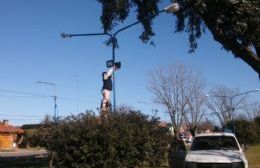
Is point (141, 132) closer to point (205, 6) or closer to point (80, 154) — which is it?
point (80, 154)

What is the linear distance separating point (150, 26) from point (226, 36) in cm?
408

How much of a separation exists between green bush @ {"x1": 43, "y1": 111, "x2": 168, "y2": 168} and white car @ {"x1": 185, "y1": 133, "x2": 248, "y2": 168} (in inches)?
Answer: 65.3

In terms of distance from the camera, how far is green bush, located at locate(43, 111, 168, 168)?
51.3 ft

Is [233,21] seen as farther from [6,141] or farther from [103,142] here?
[6,141]

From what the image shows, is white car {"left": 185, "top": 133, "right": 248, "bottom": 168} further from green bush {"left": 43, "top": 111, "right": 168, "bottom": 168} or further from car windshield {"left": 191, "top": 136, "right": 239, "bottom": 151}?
green bush {"left": 43, "top": 111, "right": 168, "bottom": 168}

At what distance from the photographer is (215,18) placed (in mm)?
16578

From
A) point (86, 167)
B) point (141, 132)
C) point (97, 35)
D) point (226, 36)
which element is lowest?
point (86, 167)

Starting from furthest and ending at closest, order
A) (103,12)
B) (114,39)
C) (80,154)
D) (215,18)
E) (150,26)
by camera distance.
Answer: (114,39)
(150,26)
(103,12)
(215,18)
(80,154)

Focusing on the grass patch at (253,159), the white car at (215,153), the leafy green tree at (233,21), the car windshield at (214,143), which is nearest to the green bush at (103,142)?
the car windshield at (214,143)

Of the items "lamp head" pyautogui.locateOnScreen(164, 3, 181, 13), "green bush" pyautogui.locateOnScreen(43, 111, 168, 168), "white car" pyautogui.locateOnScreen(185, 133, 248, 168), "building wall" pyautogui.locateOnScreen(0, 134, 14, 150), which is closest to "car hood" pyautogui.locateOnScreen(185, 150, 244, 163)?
"white car" pyautogui.locateOnScreen(185, 133, 248, 168)

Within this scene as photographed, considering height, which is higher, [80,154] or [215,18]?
[215,18]

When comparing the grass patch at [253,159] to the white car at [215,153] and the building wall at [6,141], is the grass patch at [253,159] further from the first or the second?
the building wall at [6,141]

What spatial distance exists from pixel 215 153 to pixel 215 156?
0.56 m

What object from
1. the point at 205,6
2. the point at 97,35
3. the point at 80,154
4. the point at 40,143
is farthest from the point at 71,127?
the point at 97,35
